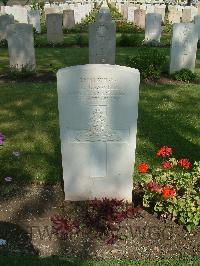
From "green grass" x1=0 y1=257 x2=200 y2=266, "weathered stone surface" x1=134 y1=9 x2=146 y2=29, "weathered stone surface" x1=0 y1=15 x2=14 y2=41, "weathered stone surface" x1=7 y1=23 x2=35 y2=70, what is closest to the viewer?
"green grass" x1=0 y1=257 x2=200 y2=266

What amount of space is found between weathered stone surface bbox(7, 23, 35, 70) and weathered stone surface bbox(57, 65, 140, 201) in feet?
23.3

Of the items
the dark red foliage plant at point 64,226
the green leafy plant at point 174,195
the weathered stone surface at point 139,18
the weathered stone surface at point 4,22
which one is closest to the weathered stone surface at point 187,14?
the weathered stone surface at point 139,18

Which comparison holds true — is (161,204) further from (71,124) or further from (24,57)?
(24,57)

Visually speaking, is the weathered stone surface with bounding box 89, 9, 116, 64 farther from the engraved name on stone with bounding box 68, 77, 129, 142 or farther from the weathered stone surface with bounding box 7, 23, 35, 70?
the engraved name on stone with bounding box 68, 77, 129, 142

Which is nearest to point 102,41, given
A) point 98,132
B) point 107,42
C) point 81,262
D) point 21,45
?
point 107,42

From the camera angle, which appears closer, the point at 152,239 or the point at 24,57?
the point at 152,239

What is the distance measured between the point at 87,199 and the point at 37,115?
3507 mm

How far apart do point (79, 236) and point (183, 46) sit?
7792 mm

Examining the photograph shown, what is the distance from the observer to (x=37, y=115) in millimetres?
7844

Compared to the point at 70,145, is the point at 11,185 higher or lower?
lower

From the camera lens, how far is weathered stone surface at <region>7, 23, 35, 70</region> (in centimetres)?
1056

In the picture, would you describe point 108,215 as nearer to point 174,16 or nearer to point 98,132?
point 98,132

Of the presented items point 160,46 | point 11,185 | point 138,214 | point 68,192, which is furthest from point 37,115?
point 160,46

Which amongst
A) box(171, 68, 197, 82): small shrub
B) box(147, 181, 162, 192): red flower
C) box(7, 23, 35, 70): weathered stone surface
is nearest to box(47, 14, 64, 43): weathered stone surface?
box(7, 23, 35, 70): weathered stone surface
